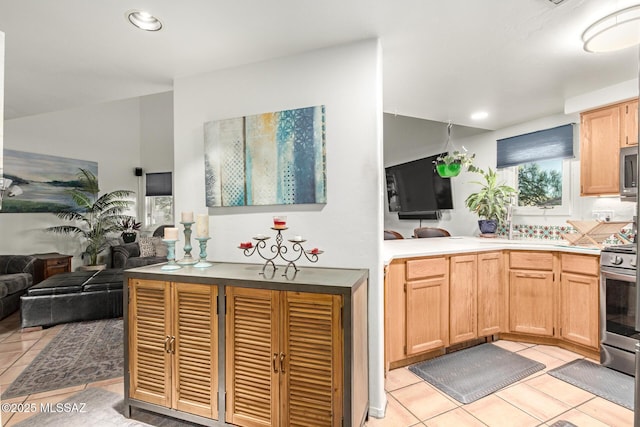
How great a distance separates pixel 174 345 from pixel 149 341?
186 millimetres

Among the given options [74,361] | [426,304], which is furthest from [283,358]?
[74,361]

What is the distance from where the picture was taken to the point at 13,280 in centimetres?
355

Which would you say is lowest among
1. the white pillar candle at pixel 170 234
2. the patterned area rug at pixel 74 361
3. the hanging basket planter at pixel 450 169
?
the patterned area rug at pixel 74 361

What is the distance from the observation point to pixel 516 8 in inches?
65.3

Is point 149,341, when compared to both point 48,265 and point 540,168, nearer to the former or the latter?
point 48,265

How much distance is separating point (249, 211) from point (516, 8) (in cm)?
198

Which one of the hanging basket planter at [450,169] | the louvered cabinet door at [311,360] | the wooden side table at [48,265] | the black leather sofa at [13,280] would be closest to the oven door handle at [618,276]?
the hanging basket planter at [450,169]

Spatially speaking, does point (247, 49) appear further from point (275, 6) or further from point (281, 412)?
point (281, 412)

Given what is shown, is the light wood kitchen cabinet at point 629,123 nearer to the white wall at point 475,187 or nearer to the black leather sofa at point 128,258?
the white wall at point 475,187

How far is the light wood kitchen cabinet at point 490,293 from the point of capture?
2830 millimetres

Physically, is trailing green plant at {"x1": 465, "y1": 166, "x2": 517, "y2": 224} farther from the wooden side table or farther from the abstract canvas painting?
the wooden side table

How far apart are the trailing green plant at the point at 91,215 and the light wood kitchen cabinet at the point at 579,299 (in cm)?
651

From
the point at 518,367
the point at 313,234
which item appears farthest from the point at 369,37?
the point at 518,367

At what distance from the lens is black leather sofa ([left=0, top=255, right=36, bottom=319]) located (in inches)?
135
